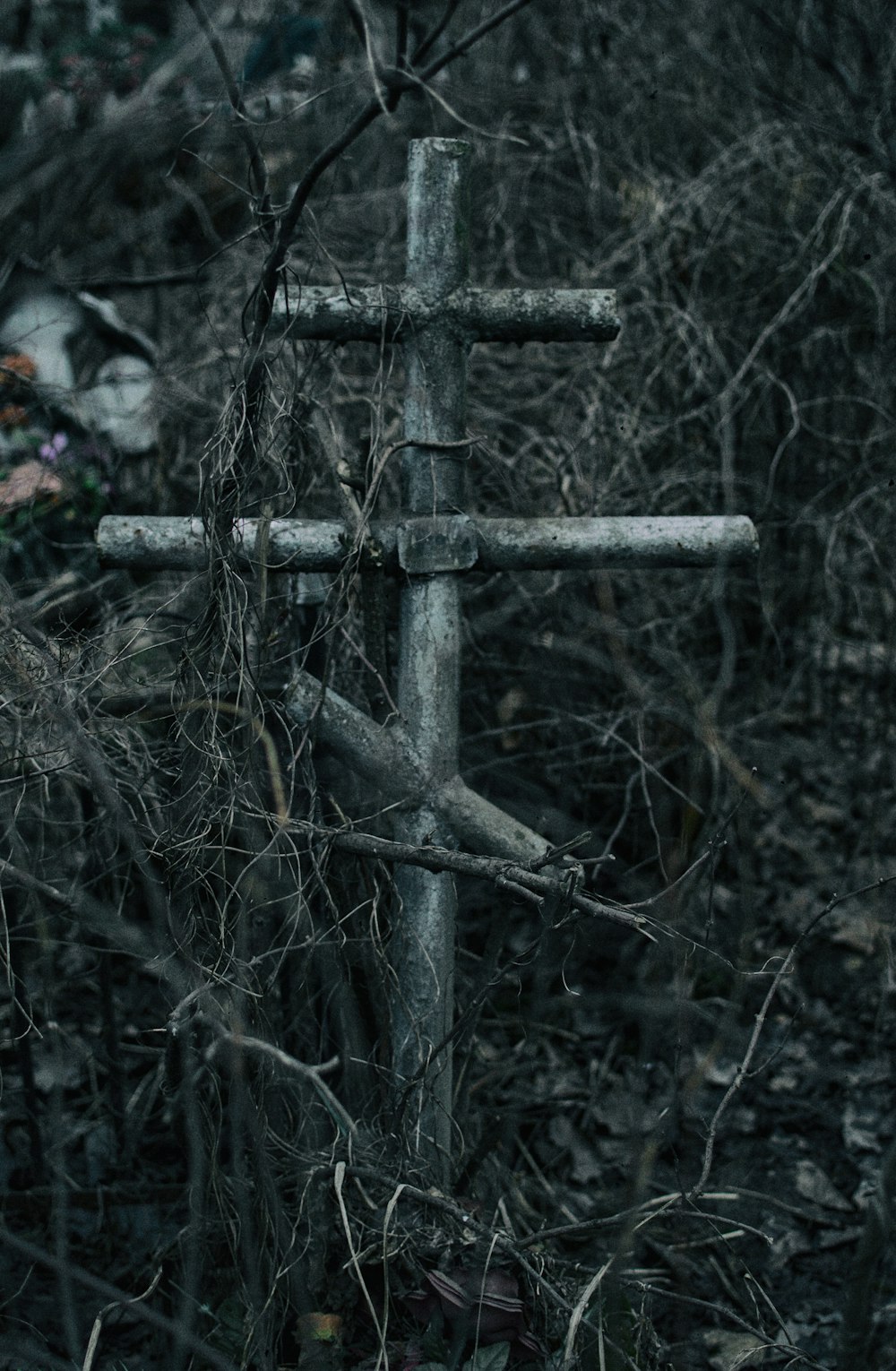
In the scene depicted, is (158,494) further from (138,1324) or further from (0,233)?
(138,1324)

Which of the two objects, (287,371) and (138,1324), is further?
(287,371)

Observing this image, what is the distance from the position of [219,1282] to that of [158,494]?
2.43 meters

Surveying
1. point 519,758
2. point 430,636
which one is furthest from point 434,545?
point 519,758

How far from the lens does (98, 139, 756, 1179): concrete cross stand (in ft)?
7.31

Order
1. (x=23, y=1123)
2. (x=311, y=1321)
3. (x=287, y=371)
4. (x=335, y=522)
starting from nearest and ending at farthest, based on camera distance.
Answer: (x=311, y=1321)
(x=335, y=522)
(x=287, y=371)
(x=23, y=1123)

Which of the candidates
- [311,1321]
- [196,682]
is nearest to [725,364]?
[196,682]

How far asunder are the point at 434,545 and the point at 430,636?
0.19 metres

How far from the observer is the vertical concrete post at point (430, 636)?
88.8 inches

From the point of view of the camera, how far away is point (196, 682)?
2.12m

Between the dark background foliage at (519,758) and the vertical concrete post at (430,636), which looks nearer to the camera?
the dark background foliage at (519,758)

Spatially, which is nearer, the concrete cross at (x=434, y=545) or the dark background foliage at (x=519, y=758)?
the dark background foliage at (x=519, y=758)

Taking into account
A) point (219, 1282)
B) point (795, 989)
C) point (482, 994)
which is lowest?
point (219, 1282)

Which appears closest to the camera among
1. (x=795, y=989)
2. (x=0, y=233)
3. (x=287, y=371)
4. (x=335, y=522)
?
(x=335, y=522)

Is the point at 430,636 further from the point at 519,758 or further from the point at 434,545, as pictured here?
the point at 519,758
